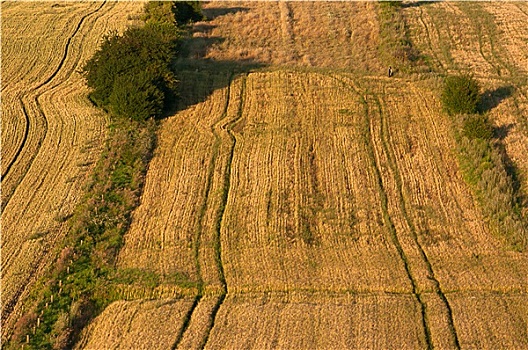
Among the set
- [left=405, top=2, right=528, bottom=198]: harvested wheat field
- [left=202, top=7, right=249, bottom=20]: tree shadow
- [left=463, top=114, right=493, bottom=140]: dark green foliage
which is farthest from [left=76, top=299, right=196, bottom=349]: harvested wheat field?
[left=202, top=7, right=249, bottom=20]: tree shadow

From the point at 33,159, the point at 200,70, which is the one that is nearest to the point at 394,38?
the point at 200,70

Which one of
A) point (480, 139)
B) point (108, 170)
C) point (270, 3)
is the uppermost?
point (108, 170)

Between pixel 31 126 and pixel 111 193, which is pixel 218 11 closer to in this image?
pixel 31 126

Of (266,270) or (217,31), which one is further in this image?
(217,31)

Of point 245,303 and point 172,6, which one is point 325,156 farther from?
point 172,6

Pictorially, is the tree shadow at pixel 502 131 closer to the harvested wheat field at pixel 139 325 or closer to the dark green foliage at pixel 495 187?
the dark green foliage at pixel 495 187

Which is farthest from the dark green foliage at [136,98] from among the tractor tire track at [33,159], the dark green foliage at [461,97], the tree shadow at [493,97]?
the tree shadow at [493,97]

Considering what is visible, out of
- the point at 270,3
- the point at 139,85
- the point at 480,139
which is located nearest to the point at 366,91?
the point at 480,139
